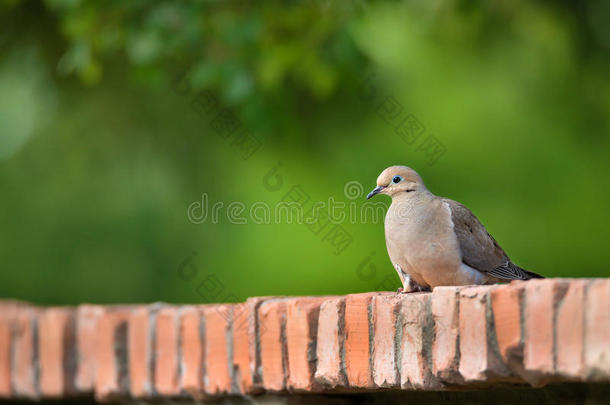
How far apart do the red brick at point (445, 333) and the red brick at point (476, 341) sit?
14mm

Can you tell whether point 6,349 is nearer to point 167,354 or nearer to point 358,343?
point 167,354

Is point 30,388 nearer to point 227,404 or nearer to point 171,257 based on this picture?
point 227,404

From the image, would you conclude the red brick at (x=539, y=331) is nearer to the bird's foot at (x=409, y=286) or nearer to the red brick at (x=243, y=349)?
the red brick at (x=243, y=349)

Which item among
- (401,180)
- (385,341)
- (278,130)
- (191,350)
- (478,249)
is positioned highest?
(278,130)

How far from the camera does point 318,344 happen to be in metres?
1.94

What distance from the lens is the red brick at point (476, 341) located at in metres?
1.53

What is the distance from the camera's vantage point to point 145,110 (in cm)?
639

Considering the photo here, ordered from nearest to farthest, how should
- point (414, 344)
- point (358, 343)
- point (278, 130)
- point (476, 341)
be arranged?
point (476, 341) < point (414, 344) < point (358, 343) < point (278, 130)

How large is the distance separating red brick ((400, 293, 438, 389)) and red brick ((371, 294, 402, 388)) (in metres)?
0.02

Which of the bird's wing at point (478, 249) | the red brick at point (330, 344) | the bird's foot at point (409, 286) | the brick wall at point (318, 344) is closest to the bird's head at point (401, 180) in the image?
the bird's wing at point (478, 249)

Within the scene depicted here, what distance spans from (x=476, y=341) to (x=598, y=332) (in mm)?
275

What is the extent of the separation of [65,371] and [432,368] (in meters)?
1.40

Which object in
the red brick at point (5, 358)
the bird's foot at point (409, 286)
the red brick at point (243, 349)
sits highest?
the bird's foot at point (409, 286)

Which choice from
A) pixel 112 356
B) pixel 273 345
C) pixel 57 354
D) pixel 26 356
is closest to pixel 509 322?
pixel 273 345
